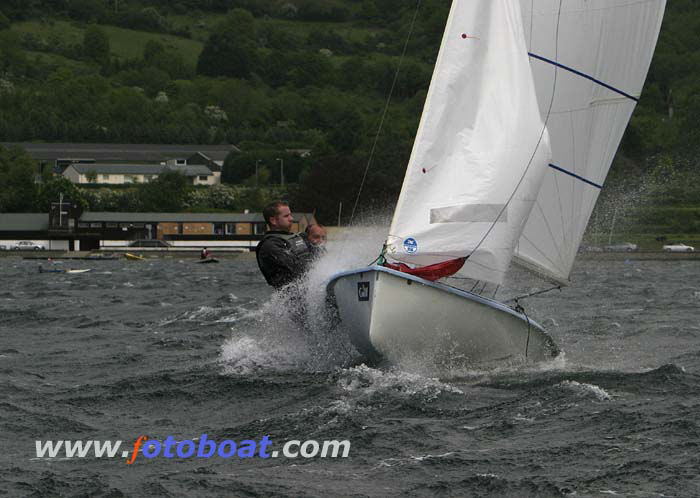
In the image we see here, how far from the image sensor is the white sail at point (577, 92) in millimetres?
16844

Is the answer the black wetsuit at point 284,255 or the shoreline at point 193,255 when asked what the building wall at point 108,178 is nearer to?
the shoreline at point 193,255

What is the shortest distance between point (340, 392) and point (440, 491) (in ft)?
13.0

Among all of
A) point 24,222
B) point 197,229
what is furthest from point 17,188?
point 197,229

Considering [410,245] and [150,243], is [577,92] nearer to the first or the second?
[410,245]

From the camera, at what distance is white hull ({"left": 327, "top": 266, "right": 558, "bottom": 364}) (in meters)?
14.7

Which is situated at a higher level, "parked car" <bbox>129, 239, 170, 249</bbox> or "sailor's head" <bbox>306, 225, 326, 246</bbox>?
"sailor's head" <bbox>306, 225, 326, 246</bbox>

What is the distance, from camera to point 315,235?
54.5 feet

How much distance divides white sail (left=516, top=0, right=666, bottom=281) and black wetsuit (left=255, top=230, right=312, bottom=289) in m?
2.89

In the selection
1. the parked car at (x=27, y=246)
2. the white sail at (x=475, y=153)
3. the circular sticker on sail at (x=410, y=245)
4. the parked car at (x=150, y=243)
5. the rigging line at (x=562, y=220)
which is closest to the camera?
the circular sticker on sail at (x=410, y=245)

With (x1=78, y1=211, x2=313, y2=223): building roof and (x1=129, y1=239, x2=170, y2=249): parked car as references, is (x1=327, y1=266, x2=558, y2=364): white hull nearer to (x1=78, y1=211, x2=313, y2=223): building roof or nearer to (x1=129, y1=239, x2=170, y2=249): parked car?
(x1=129, y1=239, x2=170, y2=249): parked car

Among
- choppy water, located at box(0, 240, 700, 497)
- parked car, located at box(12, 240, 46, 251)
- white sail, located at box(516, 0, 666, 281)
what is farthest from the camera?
parked car, located at box(12, 240, 46, 251)

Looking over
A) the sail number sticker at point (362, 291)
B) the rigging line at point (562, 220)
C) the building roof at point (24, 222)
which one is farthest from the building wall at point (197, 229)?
the sail number sticker at point (362, 291)

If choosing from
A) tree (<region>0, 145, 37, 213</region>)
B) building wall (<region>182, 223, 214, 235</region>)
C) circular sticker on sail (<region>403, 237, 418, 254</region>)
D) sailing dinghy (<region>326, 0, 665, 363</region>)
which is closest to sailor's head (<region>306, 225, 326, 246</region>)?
sailing dinghy (<region>326, 0, 665, 363</region>)

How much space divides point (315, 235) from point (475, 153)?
243 cm
